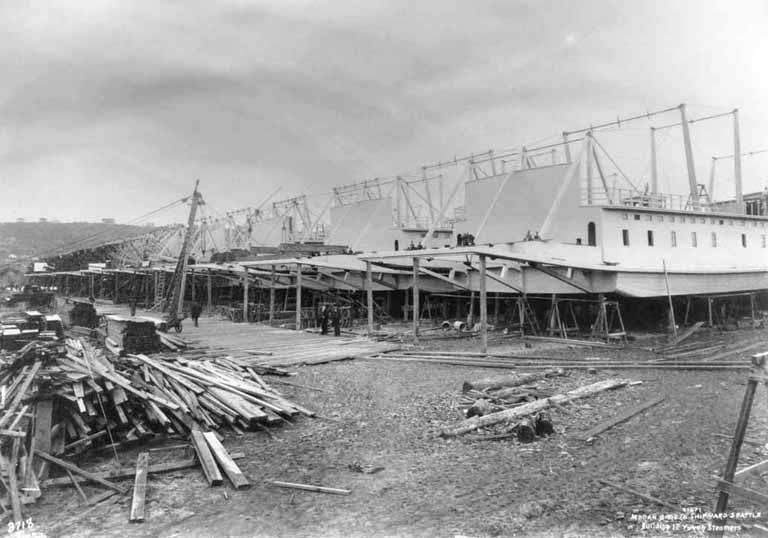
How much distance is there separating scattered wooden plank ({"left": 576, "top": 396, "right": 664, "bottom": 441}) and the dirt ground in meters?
0.14

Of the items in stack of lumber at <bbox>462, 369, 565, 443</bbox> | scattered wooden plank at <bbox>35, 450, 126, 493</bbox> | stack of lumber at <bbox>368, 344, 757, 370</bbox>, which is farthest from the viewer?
stack of lumber at <bbox>368, 344, 757, 370</bbox>

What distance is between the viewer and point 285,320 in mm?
26688

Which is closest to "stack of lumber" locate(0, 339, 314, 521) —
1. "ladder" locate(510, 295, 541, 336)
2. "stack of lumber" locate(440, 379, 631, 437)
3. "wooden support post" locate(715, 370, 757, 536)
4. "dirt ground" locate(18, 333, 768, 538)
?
"dirt ground" locate(18, 333, 768, 538)

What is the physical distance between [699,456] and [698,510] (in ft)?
5.98

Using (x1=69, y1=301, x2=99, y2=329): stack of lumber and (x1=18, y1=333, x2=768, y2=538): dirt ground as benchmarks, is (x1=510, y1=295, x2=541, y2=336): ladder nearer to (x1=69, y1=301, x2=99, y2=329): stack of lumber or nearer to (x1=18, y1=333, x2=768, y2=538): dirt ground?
(x1=18, y1=333, x2=768, y2=538): dirt ground

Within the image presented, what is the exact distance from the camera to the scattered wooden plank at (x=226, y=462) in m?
6.26

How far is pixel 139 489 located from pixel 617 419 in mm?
6727

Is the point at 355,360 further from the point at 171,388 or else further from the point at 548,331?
the point at 548,331

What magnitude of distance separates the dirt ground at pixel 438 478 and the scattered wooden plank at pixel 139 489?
0.10 metres

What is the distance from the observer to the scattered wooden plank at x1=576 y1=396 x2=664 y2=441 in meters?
7.76

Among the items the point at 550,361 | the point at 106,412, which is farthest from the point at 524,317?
the point at 106,412

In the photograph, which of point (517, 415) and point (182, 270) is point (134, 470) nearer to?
point (517, 415)

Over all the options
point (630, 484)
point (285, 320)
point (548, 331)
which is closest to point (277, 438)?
point (630, 484)

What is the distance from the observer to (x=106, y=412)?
8.06 m
